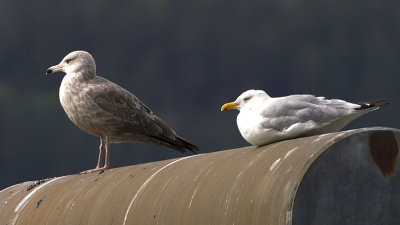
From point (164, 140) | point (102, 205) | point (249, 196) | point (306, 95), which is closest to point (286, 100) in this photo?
point (306, 95)

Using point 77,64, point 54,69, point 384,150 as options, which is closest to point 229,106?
point 384,150

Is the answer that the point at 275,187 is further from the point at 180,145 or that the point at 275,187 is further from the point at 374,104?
the point at 180,145

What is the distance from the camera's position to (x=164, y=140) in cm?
836

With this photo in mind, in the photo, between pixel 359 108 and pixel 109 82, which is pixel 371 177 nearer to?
pixel 359 108

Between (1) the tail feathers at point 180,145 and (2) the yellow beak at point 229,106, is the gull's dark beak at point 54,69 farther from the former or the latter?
(2) the yellow beak at point 229,106

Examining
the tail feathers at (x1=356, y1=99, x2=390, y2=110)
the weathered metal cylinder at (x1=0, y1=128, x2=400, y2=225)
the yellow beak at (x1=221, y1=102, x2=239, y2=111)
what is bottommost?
the weathered metal cylinder at (x1=0, y1=128, x2=400, y2=225)

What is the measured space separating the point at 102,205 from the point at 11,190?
2.23 meters

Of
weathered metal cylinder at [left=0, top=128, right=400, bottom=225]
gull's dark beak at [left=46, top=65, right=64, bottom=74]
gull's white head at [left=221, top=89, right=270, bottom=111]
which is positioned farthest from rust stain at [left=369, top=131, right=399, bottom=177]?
gull's dark beak at [left=46, top=65, right=64, bottom=74]

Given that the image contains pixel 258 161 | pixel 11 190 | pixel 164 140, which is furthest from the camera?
pixel 164 140

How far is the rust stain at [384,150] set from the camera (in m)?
4.04

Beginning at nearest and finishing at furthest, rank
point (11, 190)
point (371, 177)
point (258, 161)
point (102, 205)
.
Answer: point (371, 177) → point (258, 161) → point (102, 205) → point (11, 190)

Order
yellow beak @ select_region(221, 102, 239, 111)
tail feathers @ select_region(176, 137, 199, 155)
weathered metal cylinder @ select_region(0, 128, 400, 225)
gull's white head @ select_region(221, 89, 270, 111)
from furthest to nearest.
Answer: tail feathers @ select_region(176, 137, 199, 155) → yellow beak @ select_region(221, 102, 239, 111) → gull's white head @ select_region(221, 89, 270, 111) → weathered metal cylinder @ select_region(0, 128, 400, 225)

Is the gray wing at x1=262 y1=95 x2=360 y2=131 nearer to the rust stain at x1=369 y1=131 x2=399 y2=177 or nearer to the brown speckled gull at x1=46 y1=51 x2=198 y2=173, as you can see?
the rust stain at x1=369 y1=131 x2=399 y2=177

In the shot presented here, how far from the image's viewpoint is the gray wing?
15.8ft
